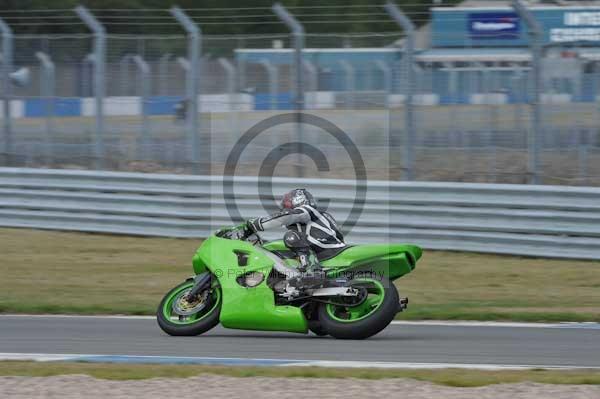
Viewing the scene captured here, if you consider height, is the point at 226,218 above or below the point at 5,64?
below

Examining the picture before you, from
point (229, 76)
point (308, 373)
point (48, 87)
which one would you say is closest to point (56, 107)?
point (48, 87)

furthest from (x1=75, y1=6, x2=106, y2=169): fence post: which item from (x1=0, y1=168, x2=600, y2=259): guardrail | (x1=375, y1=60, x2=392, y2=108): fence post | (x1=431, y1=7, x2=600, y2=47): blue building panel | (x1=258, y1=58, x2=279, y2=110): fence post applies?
(x1=431, y1=7, x2=600, y2=47): blue building panel

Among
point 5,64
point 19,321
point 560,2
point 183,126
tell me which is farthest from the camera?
point 560,2

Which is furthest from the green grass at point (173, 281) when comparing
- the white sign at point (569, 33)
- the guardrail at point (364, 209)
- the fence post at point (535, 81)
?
the white sign at point (569, 33)

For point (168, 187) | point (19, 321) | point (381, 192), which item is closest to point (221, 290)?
point (19, 321)

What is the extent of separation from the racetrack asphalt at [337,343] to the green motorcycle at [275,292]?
→ 0.51ft

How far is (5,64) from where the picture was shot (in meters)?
17.0

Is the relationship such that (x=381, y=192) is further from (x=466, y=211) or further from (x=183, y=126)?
(x=183, y=126)

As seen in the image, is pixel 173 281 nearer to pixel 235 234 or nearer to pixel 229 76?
pixel 229 76

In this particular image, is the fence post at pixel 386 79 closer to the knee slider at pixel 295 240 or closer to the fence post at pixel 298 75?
the fence post at pixel 298 75

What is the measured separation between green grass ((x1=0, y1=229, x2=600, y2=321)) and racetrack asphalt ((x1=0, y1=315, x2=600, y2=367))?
2.62ft

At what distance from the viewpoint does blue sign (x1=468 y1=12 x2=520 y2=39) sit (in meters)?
13.7

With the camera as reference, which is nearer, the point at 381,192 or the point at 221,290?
the point at 221,290

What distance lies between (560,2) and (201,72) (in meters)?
9.19
